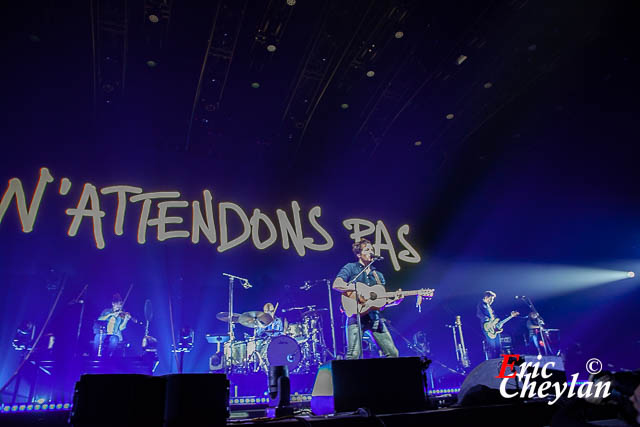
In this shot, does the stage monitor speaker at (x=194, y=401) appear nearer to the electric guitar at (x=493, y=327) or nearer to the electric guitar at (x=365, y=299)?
the electric guitar at (x=365, y=299)

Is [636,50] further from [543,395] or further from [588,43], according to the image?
[543,395]

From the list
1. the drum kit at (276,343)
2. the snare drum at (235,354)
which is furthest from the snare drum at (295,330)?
the snare drum at (235,354)

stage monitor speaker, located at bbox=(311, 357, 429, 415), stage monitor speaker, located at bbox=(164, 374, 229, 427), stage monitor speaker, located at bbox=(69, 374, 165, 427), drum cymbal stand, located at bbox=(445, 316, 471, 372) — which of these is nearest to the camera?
stage monitor speaker, located at bbox=(69, 374, 165, 427)

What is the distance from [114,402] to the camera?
1264 mm

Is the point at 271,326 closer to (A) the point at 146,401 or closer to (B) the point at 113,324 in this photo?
(B) the point at 113,324

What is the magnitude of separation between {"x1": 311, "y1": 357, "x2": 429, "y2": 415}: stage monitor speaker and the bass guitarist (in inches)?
222

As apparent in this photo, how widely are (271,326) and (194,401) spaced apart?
4.72 m

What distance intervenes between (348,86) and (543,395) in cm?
487

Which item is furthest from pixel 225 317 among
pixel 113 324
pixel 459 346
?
pixel 459 346

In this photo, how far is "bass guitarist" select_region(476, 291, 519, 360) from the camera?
6.81 meters

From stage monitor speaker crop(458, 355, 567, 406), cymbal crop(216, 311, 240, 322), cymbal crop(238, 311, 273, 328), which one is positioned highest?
cymbal crop(216, 311, 240, 322)

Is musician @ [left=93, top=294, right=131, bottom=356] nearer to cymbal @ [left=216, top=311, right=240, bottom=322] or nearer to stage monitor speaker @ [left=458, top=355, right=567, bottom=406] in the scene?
cymbal @ [left=216, top=311, right=240, bottom=322]

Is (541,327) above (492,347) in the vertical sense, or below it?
above

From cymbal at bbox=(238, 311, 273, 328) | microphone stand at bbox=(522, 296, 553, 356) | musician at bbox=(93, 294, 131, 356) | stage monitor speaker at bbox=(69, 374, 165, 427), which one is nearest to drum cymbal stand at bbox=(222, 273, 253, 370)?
cymbal at bbox=(238, 311, 273, 328)
